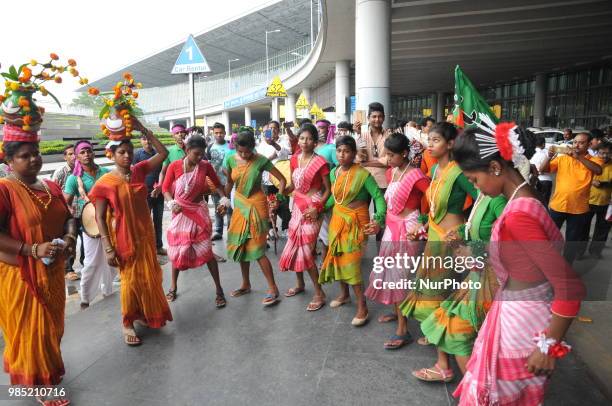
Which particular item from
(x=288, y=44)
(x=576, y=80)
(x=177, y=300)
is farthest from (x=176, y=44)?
(x=177, y=300)

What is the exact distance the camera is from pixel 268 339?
3627mm

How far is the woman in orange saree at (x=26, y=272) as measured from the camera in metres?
2.77

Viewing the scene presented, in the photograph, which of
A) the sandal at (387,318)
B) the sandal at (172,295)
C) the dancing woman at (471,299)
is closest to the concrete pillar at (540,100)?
the sandal at (387,318)

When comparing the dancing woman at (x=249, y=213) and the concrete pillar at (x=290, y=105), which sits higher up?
the concrete pillar at (x=290, y=105)

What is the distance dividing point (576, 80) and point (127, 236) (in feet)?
92.3

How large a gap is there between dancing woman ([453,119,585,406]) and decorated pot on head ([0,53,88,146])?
8.66 ft

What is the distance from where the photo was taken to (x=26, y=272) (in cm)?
279

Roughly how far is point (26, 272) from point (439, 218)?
2.73 metres

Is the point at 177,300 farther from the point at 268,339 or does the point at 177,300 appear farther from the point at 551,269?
the point at 551,269

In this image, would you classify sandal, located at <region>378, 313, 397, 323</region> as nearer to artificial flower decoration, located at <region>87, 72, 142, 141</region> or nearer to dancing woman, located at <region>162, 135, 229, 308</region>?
dancing woman, located at <region>162, 135, 229, 308</region>

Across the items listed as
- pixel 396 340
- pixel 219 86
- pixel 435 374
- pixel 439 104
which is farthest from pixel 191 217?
pixel 219 86

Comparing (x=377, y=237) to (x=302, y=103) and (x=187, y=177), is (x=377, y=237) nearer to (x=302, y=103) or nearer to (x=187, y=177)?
(x=187, y=177)

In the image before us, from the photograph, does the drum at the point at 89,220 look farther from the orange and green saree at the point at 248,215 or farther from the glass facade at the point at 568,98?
the glass facade at the point at 568,98

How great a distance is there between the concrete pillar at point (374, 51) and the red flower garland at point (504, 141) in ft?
28.7
